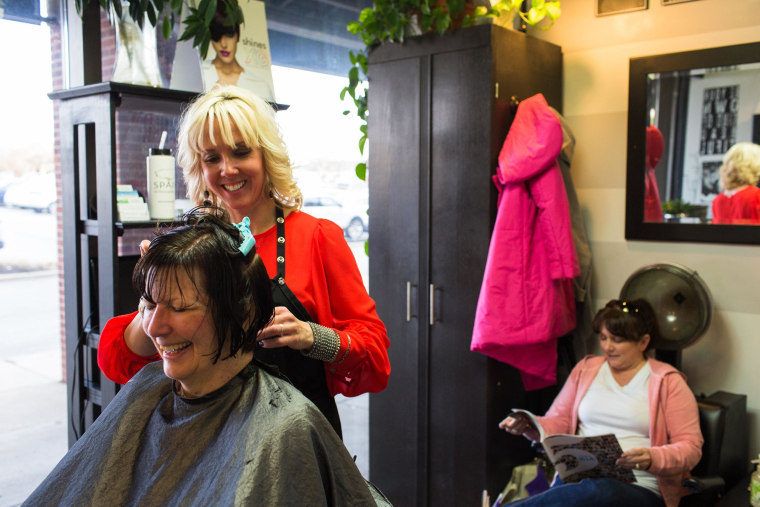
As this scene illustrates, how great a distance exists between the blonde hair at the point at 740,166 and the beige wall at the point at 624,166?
0.85 feet

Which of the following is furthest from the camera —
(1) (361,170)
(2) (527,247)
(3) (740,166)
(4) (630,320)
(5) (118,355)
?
(1) (361,170)

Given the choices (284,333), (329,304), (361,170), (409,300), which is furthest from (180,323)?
(361,170)

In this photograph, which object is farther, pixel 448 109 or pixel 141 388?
pixel 448 109

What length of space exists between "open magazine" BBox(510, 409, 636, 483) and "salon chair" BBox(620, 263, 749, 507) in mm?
292

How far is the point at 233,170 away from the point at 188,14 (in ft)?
3.78

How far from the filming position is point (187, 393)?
138 cm

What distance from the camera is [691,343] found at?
2570 millimetres

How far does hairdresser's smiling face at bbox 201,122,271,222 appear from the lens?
153cm

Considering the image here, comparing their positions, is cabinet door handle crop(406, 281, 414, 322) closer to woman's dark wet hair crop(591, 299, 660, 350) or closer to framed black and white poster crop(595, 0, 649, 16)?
woman's dark wet hair crop(591, 299, 660, 350)

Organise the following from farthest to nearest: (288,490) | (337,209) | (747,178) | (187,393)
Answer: (337,209) < (747,178) < (187,393) < (288,490)

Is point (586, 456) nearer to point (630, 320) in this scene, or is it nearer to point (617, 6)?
point (630, 320)

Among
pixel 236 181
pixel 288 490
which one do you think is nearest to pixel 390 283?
pixel 236 181

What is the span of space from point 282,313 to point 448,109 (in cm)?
175

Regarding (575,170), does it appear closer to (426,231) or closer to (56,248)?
(426,231)
